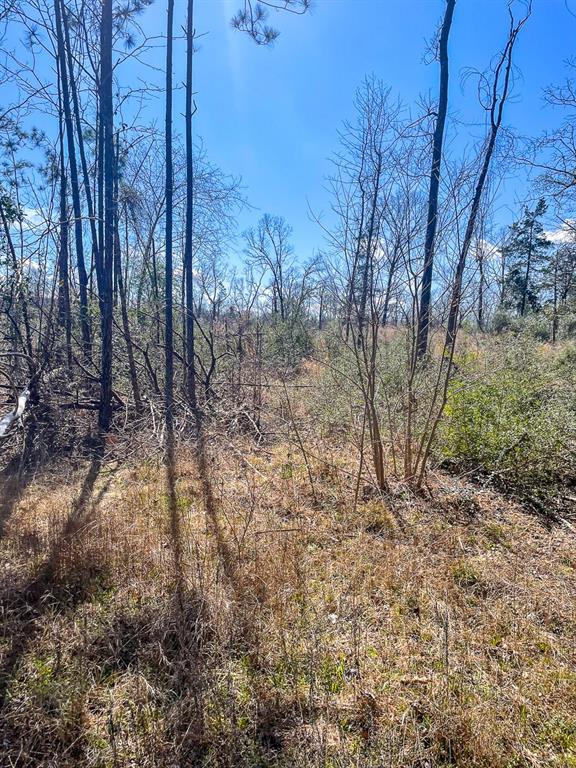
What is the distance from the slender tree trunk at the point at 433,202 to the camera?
311cm

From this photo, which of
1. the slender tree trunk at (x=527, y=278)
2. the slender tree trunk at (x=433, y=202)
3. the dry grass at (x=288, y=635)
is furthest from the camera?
the slender tree trunk at (x=527, y=278)

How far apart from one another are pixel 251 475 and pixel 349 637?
2.17 meters

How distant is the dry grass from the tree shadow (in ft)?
0.03

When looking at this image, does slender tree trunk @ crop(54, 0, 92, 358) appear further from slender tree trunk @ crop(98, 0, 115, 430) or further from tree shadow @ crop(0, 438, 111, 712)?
tree shadow @ crop(0, 438, 111, 712)

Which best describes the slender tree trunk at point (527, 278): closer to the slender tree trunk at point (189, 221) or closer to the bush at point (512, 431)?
the bush at point (512, 431)

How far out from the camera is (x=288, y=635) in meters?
1.77

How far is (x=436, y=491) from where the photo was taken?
124 inches

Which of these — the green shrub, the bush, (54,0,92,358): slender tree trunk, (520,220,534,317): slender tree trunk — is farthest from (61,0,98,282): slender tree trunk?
(520,220,534,317): slender tree trunk

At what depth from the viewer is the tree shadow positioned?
5.32 ft

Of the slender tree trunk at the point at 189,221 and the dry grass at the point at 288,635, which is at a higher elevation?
the slender tree trunk at the point at 189,221

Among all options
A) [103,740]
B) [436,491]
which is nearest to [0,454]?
[103,740]

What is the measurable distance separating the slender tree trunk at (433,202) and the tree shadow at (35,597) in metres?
3.09

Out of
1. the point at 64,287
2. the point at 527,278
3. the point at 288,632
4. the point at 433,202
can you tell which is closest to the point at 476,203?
the point at 433,202

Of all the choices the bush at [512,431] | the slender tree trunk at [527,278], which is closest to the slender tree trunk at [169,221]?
the bush at [512,431]
